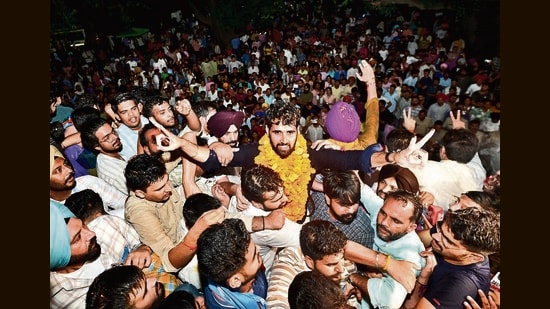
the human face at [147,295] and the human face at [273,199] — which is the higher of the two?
the human face at [273,199]

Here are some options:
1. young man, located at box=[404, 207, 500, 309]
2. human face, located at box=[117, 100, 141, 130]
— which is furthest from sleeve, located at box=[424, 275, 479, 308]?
human face, located at box=[117, 100, 141, 130]

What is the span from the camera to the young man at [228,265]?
1847mm

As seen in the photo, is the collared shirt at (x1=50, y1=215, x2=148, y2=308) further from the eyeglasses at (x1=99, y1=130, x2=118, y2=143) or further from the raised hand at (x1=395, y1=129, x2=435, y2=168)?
the raised hand at (x1=395, y1=129, x2=435, y2=168)

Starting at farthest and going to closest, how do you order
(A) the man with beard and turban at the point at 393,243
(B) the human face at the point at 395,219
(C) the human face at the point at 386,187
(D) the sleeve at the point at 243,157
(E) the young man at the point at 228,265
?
(D) the sleeve at the point at 243,157
(C) the human face at the point at 386,187
(B) the human face at the point at 395,219
(A) the man with beard and turban at the point at 393,243
(E) the young man at the point at 228,265

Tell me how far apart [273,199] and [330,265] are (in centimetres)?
52

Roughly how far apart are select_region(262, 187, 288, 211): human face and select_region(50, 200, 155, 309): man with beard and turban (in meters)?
0.68

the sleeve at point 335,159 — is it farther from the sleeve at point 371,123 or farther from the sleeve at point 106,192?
the sleeve at point 106,192

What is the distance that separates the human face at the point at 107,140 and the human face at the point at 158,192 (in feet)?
2.60

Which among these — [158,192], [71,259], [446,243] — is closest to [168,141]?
[158,192]

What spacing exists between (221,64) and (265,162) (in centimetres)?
562

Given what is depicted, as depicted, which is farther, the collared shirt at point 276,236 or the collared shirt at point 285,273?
the collared shirt at point 276,236

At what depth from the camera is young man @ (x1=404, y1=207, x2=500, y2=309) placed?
1.90 m

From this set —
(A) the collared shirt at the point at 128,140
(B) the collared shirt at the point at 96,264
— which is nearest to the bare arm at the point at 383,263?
(B) the collared shirt at the point at 96,264

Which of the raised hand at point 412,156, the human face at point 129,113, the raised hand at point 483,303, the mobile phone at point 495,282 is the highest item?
the human face at point 129,113
